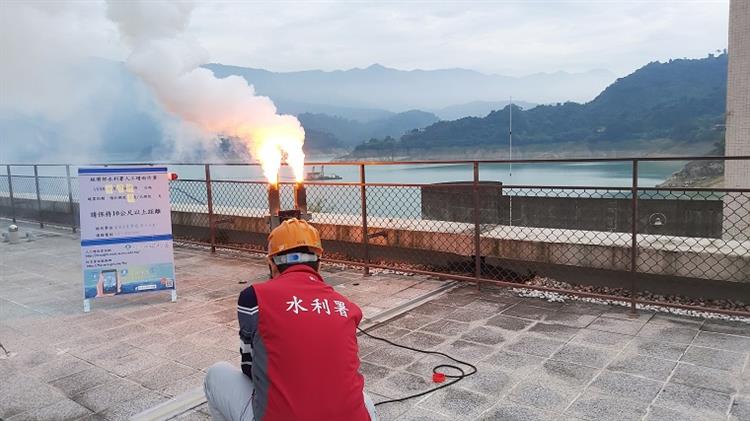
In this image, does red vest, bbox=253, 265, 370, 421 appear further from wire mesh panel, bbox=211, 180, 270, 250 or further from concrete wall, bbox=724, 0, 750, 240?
concrete wall, bbox=724, 0, 750, 240

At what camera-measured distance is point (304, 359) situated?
2102 mm

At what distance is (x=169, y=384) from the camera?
13.5 feet

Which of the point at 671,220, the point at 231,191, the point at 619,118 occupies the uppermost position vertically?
the point at 619,118

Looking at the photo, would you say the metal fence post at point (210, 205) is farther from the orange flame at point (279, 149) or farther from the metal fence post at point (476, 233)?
→ the metal fence post at point (476, 233)

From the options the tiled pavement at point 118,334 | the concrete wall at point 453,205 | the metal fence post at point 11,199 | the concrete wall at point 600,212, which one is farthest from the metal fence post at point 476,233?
the metal fence post at point 11,199

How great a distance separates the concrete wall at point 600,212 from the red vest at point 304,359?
505 inches

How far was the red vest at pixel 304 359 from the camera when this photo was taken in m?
2.09

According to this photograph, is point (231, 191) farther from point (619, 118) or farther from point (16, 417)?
point (619, 118)

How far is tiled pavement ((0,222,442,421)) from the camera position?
3.94m

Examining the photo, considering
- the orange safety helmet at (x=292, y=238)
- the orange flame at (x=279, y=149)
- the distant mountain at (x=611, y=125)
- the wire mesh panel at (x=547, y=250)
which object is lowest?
the wire mesh panel at (x=547, y=250)

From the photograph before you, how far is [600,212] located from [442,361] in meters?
13.8

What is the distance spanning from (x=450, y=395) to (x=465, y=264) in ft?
11.0

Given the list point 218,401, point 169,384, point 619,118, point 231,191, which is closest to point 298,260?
point 218,401

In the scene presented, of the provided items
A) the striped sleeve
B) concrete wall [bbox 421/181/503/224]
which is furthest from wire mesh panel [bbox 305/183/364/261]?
concrete wall [bbox 421/181/503/224]
